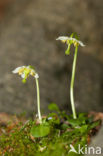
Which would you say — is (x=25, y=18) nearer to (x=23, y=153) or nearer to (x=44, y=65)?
(x=44, y=65)

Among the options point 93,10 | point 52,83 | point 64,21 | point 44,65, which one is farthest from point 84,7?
point 52,83

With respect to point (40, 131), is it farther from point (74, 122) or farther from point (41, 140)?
point (74, 122)

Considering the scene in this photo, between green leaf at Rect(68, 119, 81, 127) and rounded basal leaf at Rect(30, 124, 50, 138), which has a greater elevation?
green leaf at Rect(68, 119, 81, 127)

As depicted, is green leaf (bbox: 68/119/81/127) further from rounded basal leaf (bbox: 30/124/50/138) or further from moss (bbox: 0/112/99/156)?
rounded basal leaf (bbox: 30/124/50/138)

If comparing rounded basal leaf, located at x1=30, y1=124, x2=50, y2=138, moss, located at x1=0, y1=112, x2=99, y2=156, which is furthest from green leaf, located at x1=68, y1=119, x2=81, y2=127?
rounded basal leaf, located at x1=30, y1=124, x2=50, y2=138

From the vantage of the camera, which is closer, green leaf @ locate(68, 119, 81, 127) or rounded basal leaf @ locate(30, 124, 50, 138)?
rounded basal leaf @ locate(30, 124, 50, 138)

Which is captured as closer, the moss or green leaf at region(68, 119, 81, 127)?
the moss

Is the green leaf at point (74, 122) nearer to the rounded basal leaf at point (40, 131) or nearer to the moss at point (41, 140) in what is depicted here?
the moss at point (41, 140)

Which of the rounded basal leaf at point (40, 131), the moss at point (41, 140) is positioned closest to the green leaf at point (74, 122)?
the moss at point (41, 140)

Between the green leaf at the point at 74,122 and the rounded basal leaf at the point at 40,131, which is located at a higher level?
the green leaf at the point at 74,122

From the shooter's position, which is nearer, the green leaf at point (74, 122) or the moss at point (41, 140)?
the moss at point (41, 140)

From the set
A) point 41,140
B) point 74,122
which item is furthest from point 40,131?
point 74,122
